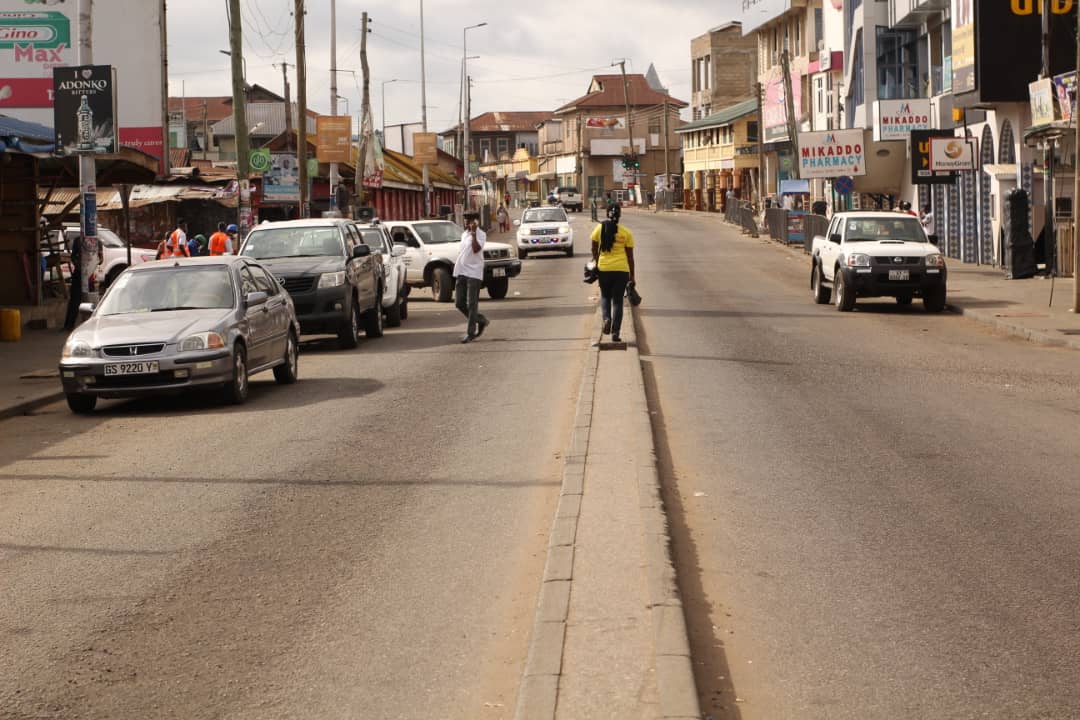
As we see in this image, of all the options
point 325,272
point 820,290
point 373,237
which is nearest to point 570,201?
point 820,290

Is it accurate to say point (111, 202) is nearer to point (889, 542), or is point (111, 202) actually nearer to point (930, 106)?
point (930, 106)

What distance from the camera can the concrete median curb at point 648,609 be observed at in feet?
17.0

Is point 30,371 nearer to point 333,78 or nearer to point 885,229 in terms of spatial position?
point 885,229

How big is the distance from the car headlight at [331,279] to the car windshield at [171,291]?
16.5ft

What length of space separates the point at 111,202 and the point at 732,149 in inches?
2648

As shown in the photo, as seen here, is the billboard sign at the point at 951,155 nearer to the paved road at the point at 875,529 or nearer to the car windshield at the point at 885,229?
the car windshield at the point at 885,229

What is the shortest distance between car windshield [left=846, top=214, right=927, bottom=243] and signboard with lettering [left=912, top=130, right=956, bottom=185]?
43.0 feet

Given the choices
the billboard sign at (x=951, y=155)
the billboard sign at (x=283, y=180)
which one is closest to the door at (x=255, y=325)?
the billboard sign at (x=283, y=180)

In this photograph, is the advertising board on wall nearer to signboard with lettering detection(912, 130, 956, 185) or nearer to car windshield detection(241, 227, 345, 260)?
car windshield detection(241, 227, 345, 260)

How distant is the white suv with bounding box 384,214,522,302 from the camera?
33531 mm

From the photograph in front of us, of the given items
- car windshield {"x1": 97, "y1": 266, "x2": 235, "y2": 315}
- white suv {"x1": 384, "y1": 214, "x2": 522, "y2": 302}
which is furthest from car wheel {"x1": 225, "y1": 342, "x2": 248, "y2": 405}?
white suv {"x1": 384, "y1": 214, "x2": 522, "y2": 302}

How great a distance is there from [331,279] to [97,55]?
18.6m

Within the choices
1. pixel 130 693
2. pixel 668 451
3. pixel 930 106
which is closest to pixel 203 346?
pixel 668 451

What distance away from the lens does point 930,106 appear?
49.8m
